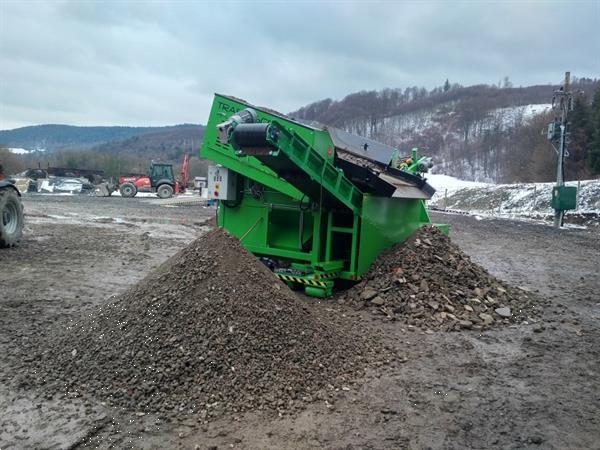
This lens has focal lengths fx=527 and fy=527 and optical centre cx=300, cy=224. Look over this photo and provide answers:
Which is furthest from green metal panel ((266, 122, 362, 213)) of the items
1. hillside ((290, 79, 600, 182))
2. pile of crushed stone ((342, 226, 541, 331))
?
hillside ((290, 79, 600, 182))

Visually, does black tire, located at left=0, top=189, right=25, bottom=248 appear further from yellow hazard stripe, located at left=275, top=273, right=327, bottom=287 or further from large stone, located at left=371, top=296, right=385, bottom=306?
large stone, located at left=371, top=296, right=385, bottom=306

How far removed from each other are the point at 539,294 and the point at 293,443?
5658 millimetres

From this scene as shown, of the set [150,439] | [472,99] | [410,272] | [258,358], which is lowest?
[150,439]

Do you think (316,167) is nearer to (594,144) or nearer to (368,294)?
(368,294)

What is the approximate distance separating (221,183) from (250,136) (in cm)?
168

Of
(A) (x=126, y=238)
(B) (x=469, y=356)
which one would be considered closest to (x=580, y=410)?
(B) (x=469, y=356)

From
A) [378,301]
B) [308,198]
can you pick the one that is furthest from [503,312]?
[308,198]

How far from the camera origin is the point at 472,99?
400 ft

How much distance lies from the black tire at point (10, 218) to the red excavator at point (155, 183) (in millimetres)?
21878

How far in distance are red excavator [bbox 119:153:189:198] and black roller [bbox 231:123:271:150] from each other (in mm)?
26750

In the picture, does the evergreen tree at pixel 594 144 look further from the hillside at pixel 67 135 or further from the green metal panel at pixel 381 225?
the hillside at pixel 67 135

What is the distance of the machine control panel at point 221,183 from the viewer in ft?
22.8

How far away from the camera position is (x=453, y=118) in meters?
114

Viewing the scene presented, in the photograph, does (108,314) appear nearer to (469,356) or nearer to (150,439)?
(150,439)
